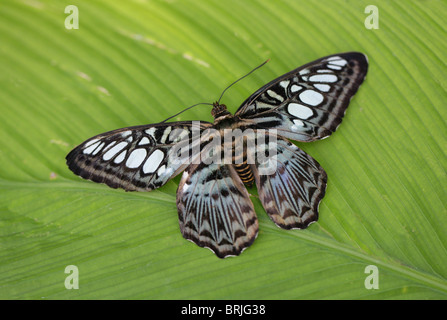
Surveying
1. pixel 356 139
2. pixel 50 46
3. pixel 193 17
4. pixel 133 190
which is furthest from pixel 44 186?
pixel 356 139

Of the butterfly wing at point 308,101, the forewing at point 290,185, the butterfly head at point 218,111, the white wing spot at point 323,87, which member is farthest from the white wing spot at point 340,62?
the butterfly head at point 218,111

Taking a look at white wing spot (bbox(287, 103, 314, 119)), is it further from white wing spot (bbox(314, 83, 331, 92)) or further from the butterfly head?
the butterfly head

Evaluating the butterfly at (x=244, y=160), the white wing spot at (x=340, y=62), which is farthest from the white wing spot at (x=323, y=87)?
the white wing spot at (x=340, y=62)

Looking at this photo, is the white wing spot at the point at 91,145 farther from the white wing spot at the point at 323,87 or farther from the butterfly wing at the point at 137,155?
the white wing spot at the point at 323,87

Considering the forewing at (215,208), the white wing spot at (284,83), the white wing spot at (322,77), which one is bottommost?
the forewing at (215,208)

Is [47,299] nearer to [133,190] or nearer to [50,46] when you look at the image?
[133,190]

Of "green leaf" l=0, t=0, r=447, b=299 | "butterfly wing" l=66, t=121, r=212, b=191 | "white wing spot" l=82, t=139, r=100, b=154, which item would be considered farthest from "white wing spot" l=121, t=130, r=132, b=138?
"green leaf" l=0, t=0, r=447, b=299

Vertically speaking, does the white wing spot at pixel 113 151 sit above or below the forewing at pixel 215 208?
above
